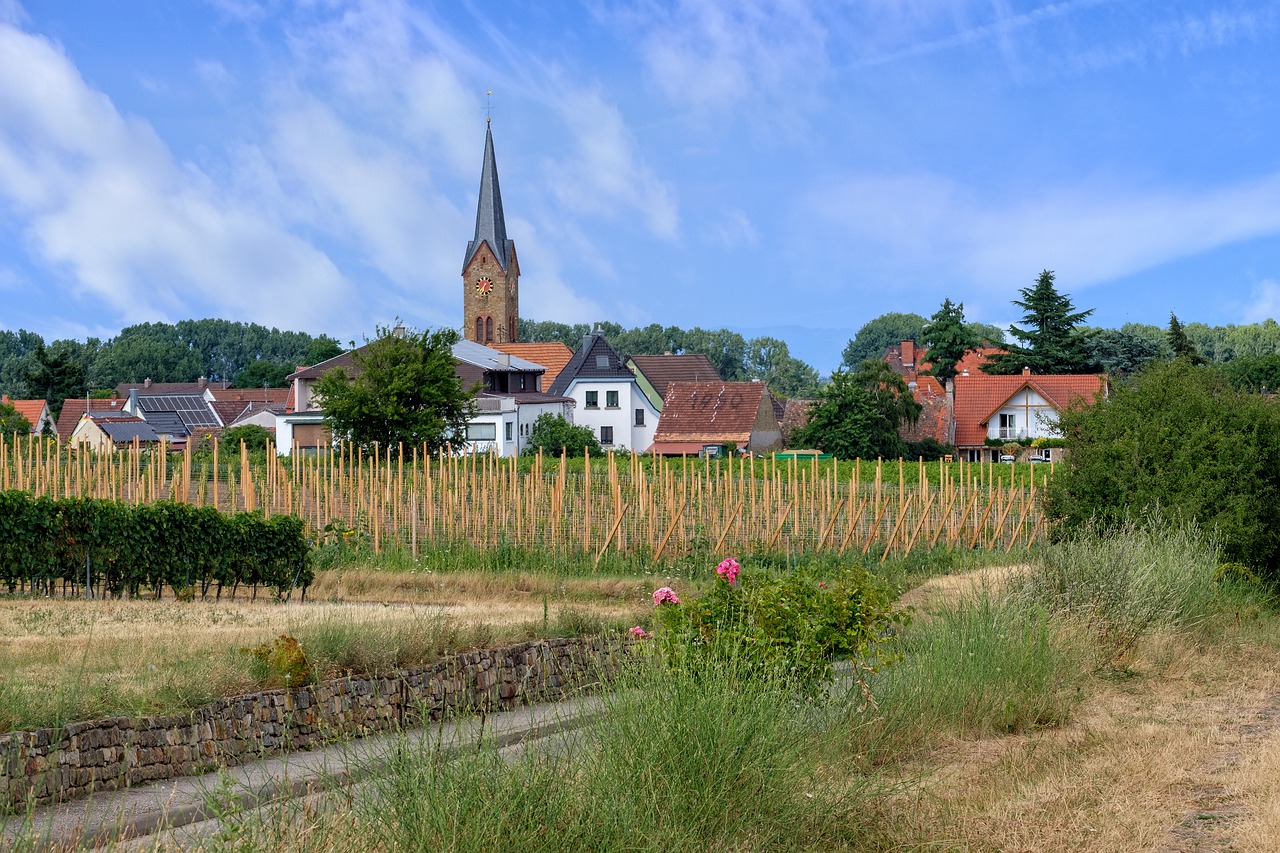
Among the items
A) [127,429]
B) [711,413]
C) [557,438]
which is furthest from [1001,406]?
[127,429]

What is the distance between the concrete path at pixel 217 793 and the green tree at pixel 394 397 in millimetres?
25735

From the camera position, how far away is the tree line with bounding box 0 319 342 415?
10927 cm

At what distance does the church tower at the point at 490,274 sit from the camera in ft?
308

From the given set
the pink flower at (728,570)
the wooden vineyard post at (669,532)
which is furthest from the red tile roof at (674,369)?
the pink flower at (728,570)

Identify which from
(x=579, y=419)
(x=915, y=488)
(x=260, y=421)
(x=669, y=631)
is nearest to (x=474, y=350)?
(x=579, y=419)

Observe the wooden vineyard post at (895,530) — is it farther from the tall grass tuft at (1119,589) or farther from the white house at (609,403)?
the white house at (609,403)

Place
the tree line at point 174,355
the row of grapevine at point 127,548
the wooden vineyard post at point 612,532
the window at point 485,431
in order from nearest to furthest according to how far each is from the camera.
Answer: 1. the row of grapevine at point 127,548
2. the wooden vineyard post at point 612,532
3. the window at point 485,431
4. the tree line at point 174,355

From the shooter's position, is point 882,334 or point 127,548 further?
point 882,334

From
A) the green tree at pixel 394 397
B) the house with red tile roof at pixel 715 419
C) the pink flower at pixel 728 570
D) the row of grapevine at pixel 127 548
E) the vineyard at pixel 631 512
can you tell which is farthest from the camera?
the house with red tile roof at pixel 715 419

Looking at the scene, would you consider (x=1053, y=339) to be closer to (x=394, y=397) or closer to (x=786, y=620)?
(x=394, y=397)

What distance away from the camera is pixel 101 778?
24.0 ft

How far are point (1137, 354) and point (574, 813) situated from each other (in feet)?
231

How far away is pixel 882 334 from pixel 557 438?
107 m

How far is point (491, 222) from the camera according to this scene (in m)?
94.9
